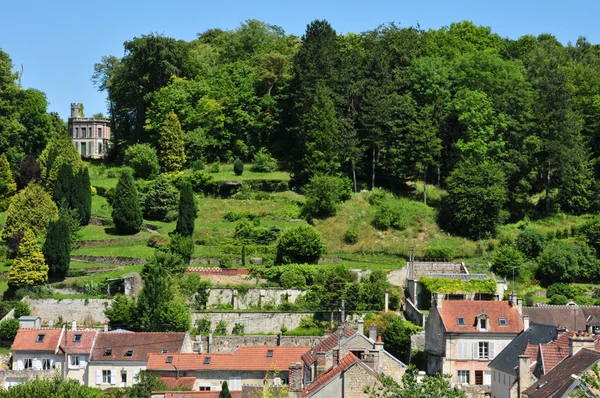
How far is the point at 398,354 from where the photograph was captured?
64.1m

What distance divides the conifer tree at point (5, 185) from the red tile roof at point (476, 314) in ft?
118

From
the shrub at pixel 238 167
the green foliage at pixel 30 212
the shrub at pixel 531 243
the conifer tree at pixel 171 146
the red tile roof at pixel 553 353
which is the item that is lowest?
the red tile roof at pixel 553 353

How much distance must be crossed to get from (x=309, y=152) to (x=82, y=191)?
47.5 ft

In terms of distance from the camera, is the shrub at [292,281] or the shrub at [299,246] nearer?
the shrub at [292,281]

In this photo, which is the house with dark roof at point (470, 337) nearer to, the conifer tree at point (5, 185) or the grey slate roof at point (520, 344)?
the grey slate roof at point (520, 344)

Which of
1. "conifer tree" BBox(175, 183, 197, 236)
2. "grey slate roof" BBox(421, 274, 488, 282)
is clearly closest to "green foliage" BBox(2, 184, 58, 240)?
"conifer tree" BBox(175, 183, 197, 236)

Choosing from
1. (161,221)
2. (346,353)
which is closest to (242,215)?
(161,221)

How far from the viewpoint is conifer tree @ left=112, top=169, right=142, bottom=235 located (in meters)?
78.9

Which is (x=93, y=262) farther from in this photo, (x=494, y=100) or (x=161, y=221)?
(x=494, y=100)

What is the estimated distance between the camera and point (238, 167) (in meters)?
87.4

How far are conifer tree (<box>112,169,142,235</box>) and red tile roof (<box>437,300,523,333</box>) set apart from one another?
76.4 ft

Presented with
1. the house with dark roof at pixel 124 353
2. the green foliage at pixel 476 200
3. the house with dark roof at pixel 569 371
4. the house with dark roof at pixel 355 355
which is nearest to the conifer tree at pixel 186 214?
the house with dark roof at pixel 124 353

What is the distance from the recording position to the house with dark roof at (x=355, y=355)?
44.2 metres

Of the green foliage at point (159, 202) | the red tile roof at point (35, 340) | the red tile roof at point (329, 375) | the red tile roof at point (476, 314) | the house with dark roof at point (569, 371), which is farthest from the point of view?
the green foliage at point (159, 202)
